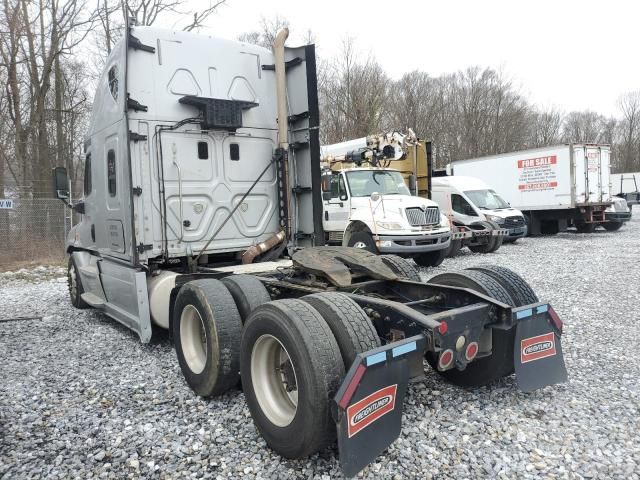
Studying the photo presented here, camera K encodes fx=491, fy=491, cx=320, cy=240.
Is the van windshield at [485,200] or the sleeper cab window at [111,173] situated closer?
the sleeper cab window at [111,173]

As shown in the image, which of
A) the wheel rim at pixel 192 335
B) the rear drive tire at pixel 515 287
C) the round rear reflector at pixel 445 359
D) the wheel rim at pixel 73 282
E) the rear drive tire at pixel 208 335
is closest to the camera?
the round rear reflector at pixel 445 359

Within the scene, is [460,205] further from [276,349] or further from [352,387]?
[352,387]

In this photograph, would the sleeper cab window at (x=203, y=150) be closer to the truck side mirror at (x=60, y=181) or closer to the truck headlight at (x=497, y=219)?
the truck side mirror at (x=60, y=181)

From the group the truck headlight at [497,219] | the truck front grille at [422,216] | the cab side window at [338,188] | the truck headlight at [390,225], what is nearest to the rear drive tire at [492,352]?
the truck headlight at [390,225]

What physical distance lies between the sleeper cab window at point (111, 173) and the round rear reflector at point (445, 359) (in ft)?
14.6

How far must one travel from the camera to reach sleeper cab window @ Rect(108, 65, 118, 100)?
5719 millimetres

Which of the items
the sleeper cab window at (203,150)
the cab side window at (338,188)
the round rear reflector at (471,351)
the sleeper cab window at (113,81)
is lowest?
the round rear reflector at (471,351)

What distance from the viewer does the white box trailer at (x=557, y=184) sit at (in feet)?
62.9

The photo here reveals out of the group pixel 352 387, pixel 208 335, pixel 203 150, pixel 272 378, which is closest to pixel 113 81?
pixel 203 150

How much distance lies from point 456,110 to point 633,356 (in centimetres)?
4212

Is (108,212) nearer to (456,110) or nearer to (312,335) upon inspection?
(312,335)

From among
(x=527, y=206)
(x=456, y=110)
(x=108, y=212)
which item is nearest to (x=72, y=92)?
(x=108, y=212)

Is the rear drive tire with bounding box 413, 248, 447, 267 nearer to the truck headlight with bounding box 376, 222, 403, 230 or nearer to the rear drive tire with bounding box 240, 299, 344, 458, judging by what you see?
the truck headlight with bounding box 376, 222, 403, 230

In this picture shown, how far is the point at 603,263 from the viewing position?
1174 centimetres
